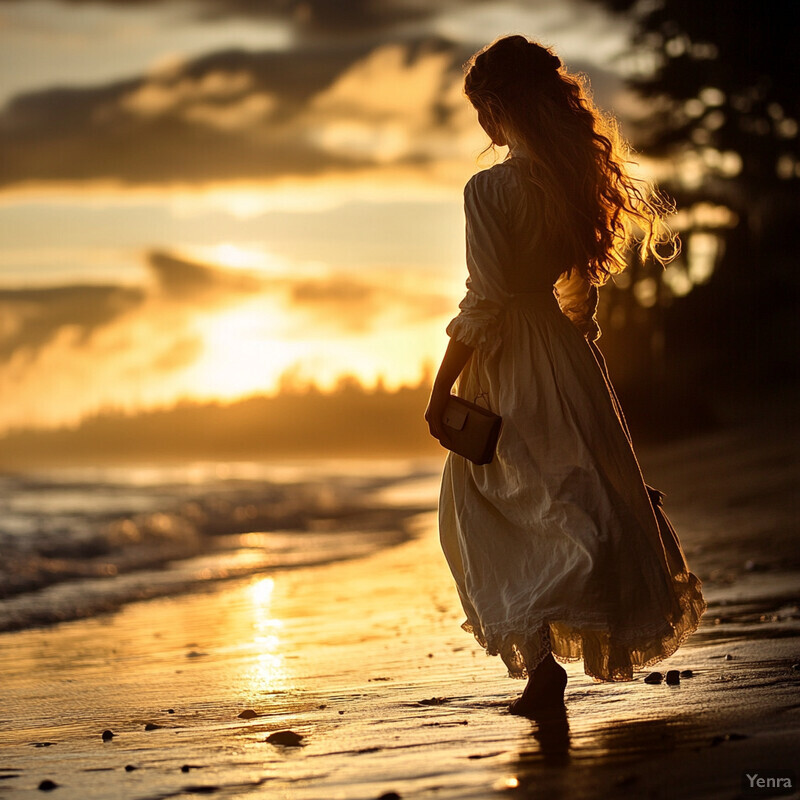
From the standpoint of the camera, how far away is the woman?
150 inches

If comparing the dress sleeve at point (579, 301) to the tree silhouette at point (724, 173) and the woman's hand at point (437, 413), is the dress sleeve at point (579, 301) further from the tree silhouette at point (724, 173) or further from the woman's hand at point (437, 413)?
the tree silhouette at point (724, 173)

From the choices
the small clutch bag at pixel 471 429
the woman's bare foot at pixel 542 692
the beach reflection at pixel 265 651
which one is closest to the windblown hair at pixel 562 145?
the small clutch bag at pixel 471 429

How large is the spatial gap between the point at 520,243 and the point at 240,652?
3.03 metres

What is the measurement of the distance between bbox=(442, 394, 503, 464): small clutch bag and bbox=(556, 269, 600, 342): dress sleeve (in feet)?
2.16

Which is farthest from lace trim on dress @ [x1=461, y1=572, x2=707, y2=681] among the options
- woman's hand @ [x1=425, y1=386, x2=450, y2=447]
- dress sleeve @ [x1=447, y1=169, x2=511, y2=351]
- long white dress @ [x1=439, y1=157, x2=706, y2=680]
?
dress sleeve @ [x1=447, y1=169, x2=511, y2=351]

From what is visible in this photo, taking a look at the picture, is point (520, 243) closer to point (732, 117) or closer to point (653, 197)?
point (653, 197)

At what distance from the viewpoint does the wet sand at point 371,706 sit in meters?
3.10

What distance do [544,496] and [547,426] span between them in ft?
0.84

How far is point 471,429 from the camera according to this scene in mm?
3957

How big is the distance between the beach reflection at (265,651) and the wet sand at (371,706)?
0.02m

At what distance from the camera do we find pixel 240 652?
19.6ft

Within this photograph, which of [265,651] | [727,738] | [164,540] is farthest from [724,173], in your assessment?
[727,738]

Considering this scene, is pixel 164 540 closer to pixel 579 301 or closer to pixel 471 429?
pixel 579 301

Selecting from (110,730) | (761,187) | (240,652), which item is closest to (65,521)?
(240,652)
